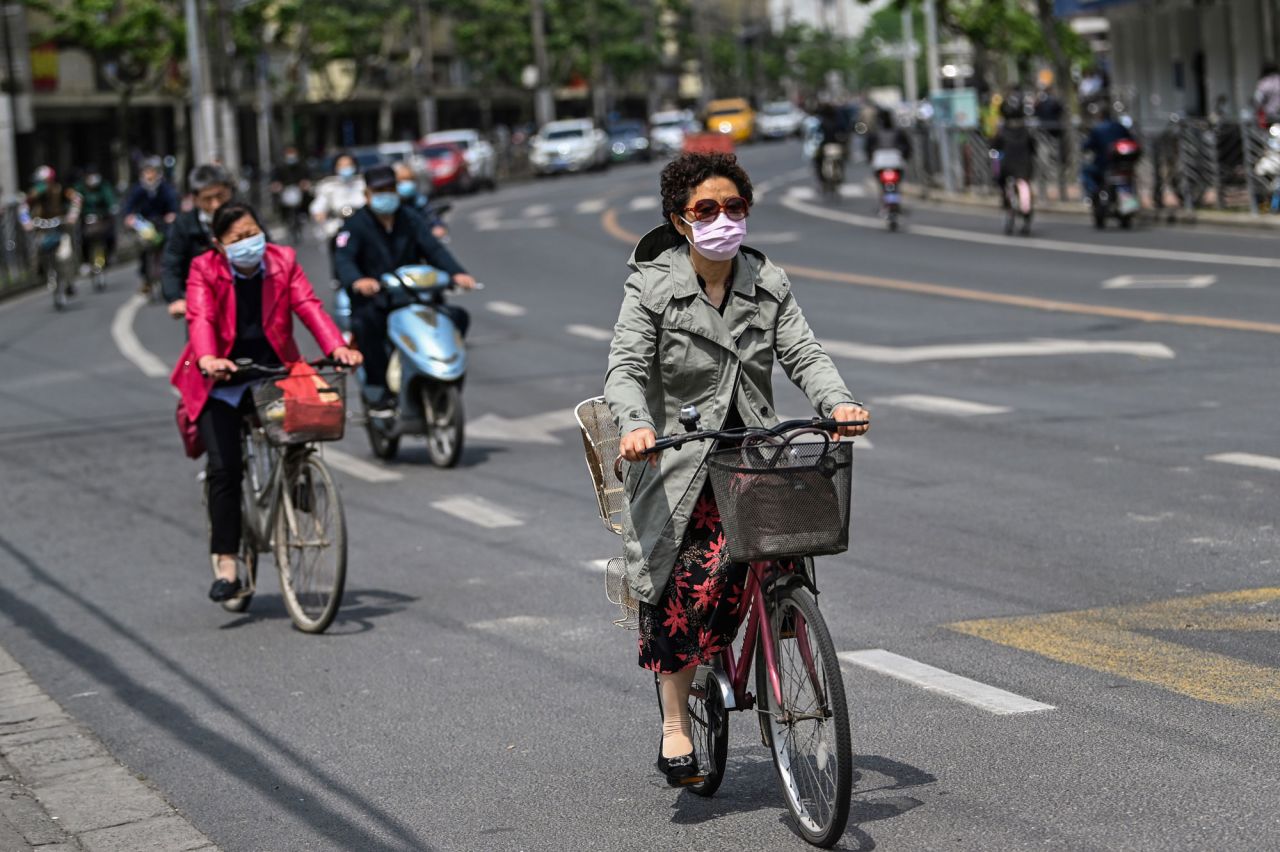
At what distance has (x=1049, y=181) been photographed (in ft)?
109

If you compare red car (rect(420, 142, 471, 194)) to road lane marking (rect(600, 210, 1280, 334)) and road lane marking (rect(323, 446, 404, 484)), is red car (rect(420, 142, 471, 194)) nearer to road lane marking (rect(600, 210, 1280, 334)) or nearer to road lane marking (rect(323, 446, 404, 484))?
road lane marking (rect(600, 210, 1280, 334))

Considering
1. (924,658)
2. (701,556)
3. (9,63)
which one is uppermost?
(9,63)

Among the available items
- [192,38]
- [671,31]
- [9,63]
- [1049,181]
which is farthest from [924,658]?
[671,31]

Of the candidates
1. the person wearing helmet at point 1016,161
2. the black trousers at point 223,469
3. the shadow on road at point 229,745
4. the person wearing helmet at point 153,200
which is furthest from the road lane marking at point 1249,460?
the person wearing helmet at point 153,200

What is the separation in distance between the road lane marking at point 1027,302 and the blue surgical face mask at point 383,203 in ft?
5.45

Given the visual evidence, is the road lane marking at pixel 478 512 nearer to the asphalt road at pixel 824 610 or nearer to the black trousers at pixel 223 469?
the asphalt road at pixel 824 610

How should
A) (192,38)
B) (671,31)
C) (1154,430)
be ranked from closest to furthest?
1. (1154,430)
2. (192,38)
3. (671,31)

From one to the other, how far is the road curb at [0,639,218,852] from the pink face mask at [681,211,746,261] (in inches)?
81.1

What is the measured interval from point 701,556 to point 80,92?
2538 inches

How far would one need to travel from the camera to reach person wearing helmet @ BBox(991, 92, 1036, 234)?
89.0ft

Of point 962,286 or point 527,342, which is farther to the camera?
point 962,286

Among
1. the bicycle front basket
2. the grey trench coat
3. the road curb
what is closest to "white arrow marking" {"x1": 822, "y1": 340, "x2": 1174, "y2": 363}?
the road curb

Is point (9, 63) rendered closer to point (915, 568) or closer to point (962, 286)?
point (962, 286)

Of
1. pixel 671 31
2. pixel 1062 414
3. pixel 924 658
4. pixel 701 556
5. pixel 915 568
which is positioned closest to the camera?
pixel 701 556
